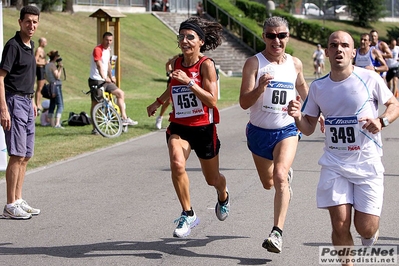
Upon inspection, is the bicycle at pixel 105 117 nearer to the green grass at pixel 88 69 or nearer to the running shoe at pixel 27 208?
the green grass at pixel 88 69

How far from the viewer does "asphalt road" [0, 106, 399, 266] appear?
22.7 ft

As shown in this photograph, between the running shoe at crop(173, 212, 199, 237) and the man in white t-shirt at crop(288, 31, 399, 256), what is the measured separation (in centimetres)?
182

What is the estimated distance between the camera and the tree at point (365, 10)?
67562mm

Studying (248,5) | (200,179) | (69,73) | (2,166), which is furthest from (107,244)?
(248,5)

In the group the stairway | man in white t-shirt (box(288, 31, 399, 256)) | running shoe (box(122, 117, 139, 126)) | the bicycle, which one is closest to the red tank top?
man in white t-shirt (box(288, 31, 399, 256))

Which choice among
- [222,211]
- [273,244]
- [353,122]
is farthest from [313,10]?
[353,122]

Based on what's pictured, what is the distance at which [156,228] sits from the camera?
797 cm

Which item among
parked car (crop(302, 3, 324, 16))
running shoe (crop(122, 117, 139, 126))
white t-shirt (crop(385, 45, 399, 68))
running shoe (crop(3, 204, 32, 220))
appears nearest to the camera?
running shoe (crop(3, 204, 32, 220))

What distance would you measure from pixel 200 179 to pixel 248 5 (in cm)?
4573

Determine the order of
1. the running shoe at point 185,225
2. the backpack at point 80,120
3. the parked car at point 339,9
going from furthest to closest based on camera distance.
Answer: the parked car at point 339,9, the backpack at point 80,120, the running shoe at point 185,225

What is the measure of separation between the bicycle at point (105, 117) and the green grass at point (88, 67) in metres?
0.22

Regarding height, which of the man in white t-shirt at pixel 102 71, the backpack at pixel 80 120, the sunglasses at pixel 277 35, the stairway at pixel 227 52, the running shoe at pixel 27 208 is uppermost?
the sunglasses at pixel 277 35

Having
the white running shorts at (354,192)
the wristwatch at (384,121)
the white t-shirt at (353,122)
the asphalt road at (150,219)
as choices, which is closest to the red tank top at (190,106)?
the asphalt road at (150,219)

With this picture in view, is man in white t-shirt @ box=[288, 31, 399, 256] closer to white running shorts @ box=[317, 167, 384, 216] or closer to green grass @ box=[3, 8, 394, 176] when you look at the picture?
white running shorts @ box=[317, 167, 384, 216]
